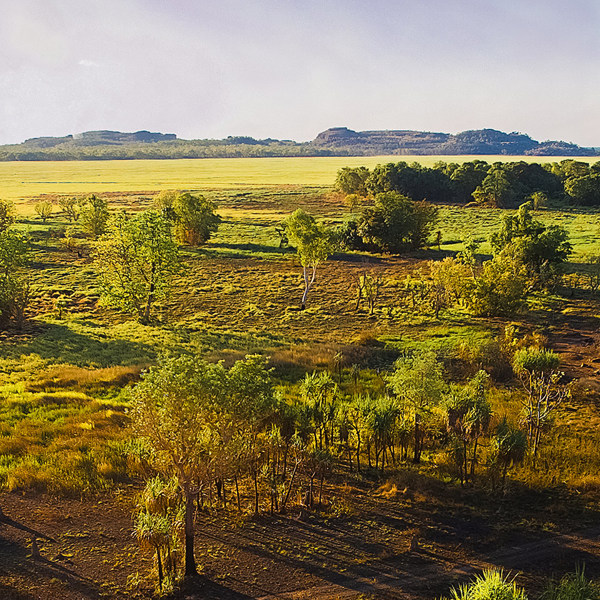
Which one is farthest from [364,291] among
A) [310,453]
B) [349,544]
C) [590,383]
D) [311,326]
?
[349,544]

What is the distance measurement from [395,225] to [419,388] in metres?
55.0

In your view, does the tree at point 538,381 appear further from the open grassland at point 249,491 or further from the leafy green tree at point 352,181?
the leafy green tree at point 352,181

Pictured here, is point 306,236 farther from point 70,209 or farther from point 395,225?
point 70,209

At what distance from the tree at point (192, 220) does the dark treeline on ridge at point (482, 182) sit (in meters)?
52.4

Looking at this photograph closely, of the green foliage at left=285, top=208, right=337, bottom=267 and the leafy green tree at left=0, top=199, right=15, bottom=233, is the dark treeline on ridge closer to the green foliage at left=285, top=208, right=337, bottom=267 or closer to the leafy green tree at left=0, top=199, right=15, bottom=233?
the green foliage at left=285, top=208, right=337, bottom=267

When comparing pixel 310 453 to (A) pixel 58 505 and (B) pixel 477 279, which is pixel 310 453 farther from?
(B) pixel 477 279

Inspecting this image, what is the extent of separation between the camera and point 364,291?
57.7m

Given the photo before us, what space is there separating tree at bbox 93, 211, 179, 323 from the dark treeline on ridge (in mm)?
80247

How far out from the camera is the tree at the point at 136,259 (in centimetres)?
4816

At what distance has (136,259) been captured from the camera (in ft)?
160

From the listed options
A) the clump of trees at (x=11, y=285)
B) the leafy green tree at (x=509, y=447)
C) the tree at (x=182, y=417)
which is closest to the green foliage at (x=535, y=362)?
the leafy green tree at (x=509, y=447)

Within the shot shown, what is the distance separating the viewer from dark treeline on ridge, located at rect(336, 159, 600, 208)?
11425 centimetres

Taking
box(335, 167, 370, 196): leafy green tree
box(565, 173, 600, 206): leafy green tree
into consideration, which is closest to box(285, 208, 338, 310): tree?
box(335, 167, 370, 196): leafy green tree

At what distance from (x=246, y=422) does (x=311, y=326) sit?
1220 inches
